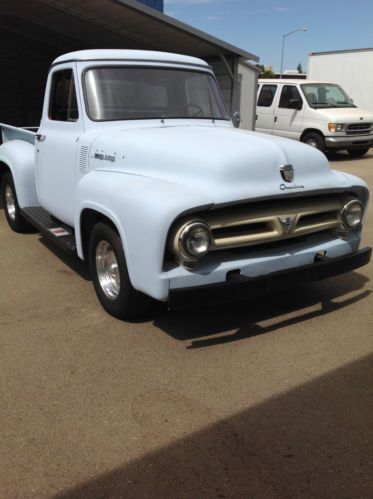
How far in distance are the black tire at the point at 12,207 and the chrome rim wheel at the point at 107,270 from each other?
8.12 ft

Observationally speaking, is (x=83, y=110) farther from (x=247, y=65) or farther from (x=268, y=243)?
(x=247, y=65)

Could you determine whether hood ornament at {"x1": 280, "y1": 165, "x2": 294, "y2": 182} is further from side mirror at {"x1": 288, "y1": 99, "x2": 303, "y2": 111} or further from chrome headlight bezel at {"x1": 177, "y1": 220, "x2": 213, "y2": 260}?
side mirror at {"x1": 288, "y1": 99, "x2": 303, "y2": 111}

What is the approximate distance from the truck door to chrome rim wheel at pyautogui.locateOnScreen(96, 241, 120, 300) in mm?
827

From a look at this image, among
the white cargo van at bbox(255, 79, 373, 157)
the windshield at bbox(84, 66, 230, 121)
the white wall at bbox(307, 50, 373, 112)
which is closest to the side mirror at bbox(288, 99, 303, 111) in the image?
the white cargo van at bbox(255, 79, 373, 157)

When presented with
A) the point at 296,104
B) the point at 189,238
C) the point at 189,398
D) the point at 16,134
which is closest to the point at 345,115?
the point at 296,104

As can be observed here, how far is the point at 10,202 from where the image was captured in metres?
6.60

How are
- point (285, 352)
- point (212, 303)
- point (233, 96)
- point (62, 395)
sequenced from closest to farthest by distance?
point (62, 395) < point (212, 303) < point (285, 352) < point (233, 96)

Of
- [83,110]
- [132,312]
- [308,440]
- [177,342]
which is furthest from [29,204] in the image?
[308,440]

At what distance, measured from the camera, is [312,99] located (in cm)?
1350

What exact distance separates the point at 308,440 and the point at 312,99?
12438 mm

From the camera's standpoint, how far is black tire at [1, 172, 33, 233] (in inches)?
241

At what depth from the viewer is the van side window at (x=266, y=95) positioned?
14250 mm

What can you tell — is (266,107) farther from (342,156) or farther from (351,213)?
(351,213)

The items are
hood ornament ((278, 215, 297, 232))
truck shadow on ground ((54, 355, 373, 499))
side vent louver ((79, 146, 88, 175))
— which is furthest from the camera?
side vent louver ((79, 146, 88, 175))
